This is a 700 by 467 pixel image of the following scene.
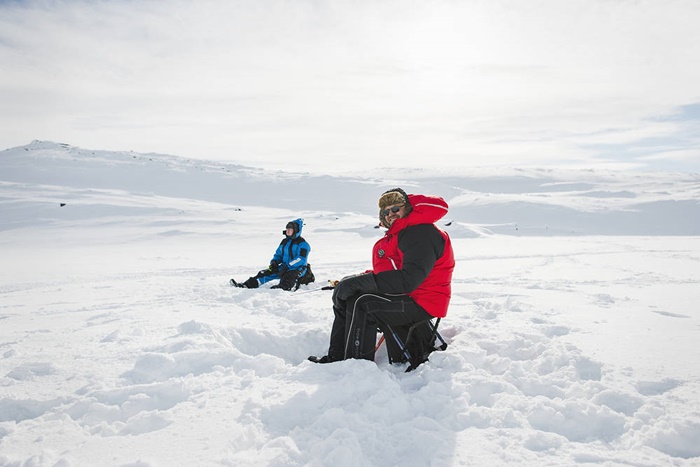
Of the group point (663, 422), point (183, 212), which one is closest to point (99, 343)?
point (663, 422)

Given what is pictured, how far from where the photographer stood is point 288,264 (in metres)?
8.85

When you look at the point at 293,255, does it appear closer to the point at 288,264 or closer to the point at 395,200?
the point at 288,264

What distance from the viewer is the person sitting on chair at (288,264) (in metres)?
8.76

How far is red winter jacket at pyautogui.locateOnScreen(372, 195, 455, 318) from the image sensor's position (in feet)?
12.6

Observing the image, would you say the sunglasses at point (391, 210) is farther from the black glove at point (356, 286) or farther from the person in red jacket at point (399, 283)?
the black glove at point (356, 286)

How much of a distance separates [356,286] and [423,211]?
842 mm

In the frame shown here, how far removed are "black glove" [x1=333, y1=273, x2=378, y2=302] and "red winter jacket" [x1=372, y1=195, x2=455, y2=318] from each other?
63mm

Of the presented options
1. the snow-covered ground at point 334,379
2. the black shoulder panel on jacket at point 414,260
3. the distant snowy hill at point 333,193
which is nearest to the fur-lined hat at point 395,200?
the black shoulder panel on jacket at point 414,260

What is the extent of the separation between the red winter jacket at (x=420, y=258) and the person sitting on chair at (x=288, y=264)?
4.67 metres

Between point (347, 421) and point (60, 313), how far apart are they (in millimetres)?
5249

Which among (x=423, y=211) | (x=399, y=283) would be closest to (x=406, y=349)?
(x=399, y=283)

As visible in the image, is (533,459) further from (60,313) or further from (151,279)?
(151,279)

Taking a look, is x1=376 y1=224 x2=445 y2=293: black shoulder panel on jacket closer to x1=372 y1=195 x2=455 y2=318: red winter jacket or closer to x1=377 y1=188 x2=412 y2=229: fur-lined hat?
x1=372 y1=195 x2=455 y2=318: red winter jacket

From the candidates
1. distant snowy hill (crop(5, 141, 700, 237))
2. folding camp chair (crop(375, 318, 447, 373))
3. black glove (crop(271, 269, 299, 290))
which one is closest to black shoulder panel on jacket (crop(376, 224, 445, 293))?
folding camp chair (crop(375, 318, 447, 373))
